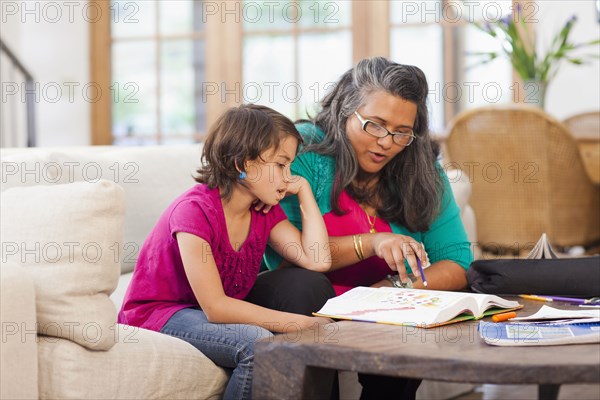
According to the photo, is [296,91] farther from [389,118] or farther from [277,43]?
[389,118]

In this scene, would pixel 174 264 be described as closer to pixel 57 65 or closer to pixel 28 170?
pixel 28 170

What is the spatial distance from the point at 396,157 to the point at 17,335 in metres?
1.08

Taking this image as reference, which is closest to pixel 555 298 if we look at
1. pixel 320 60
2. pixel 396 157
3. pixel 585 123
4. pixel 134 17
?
pixel 396 157

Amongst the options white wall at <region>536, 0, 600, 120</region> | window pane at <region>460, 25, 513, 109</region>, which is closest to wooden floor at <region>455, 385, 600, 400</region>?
white wall at <region>536, 0, 600, 120</region>

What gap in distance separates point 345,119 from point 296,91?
3.24 meters

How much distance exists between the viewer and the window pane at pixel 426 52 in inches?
193

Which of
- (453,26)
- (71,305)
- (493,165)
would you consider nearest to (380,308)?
(71,305)

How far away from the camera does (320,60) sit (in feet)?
17.0

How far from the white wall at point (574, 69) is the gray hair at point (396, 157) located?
2.43 metres

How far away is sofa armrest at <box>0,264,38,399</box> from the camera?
135 cm

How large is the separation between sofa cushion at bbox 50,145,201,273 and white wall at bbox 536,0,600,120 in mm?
2555

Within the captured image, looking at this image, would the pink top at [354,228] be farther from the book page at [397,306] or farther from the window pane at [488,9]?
the window pane at [488,9]

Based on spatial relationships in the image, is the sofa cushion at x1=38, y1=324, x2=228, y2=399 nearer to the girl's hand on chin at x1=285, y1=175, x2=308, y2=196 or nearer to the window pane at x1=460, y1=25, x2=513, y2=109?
the girl's hand on chin at x1=285, y1=175, x2=308, y2=196

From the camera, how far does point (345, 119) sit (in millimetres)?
2061
